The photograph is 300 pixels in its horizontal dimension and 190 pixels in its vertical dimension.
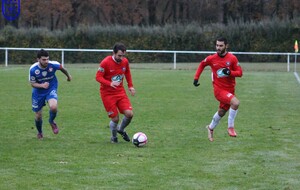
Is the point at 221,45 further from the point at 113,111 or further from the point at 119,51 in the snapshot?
the point at 113,111

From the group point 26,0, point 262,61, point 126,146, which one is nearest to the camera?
point 126,146

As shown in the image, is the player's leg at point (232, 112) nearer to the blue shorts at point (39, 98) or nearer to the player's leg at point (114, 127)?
the player's leg at point (114, 127)

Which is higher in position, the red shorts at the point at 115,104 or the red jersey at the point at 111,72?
→ the red jersey at the point at 111,72

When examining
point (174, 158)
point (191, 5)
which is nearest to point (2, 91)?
point (174, 158)

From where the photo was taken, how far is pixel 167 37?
4631 centimetres

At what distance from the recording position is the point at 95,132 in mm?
12898

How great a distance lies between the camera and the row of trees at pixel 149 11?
62.7m

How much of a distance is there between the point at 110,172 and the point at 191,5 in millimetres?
59527

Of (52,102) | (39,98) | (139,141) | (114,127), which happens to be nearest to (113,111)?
(114,127)

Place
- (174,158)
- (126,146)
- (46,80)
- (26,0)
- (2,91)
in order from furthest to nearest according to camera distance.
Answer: (26,0) < (2,91) < (46,80) < (126,146) < (174,158)

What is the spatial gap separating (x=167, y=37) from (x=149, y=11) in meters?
19.3

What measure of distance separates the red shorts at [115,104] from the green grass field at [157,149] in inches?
21.2

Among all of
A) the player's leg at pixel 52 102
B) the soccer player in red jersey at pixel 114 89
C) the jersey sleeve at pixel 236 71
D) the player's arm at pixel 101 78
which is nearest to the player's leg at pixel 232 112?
the jersey sleeve at pixel 236 71

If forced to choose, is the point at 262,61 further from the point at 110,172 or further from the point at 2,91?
the point at 110,172
